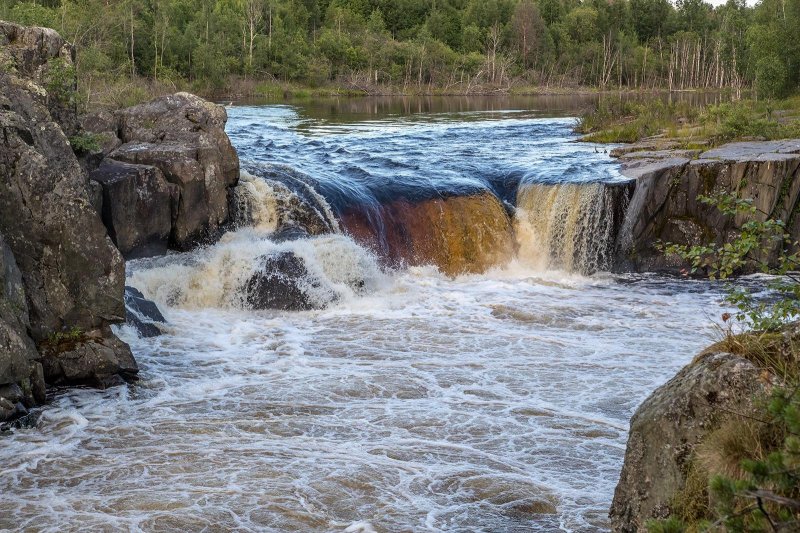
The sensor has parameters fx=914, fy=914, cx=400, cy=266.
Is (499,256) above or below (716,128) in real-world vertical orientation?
below

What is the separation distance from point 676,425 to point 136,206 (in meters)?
10.2

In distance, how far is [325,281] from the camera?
44.5 ft

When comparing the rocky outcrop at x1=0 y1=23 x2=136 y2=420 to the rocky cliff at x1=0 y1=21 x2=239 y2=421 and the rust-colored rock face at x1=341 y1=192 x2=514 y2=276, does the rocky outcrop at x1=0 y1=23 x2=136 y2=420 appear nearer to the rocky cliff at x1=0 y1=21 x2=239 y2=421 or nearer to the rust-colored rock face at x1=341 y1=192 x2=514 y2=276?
the rocky cliff at x1=0 y1=21 x2=239 y2=421

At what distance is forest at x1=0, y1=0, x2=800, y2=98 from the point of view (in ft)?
145

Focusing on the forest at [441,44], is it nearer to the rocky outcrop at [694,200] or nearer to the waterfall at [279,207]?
the waterfall at [279,207]

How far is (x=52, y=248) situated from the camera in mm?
9500

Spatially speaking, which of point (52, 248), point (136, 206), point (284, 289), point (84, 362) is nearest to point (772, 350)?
point (84, 362)

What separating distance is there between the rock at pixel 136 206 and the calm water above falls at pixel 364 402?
409mm

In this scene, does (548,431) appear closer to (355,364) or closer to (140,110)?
(355,364)

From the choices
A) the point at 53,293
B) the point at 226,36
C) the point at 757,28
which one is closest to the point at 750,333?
the point at 53,293

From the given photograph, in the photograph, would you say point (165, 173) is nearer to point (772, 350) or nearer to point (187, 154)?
point (187, 154)

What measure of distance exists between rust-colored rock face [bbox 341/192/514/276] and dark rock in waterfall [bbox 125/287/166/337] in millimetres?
4540

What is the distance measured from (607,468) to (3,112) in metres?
6.95

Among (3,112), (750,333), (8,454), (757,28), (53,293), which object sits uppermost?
(757,28)
